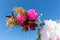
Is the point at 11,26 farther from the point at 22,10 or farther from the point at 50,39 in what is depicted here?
the point at 50,39

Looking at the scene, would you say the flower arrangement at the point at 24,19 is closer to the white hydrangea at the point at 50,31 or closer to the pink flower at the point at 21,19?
the pink flower at the point at 21,19

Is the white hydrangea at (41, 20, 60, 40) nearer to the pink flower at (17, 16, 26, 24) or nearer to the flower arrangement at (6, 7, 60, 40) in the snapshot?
the flower arrangement at (6, 7, 60, 40)

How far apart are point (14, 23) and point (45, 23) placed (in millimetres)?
695

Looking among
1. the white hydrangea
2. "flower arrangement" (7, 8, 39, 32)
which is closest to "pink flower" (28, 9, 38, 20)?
"flower arrangement" (7, 8, 39, 32)

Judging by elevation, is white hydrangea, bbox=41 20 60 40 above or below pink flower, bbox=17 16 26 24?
below

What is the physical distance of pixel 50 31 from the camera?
184 inches

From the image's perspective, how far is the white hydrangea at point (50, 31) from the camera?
4.64m

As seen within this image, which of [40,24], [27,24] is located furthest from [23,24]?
[40,24]

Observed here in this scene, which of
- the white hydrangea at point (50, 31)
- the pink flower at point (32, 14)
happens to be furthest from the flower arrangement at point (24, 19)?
the white hydrangea at point (50, 31)

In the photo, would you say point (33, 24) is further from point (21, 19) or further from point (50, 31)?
point (50, 31)

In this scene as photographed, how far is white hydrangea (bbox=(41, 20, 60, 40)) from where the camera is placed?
464 cm

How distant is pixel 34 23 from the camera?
4.69 meters

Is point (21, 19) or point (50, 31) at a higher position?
point (21, 19)

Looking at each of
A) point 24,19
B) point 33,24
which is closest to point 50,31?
point 33,24
